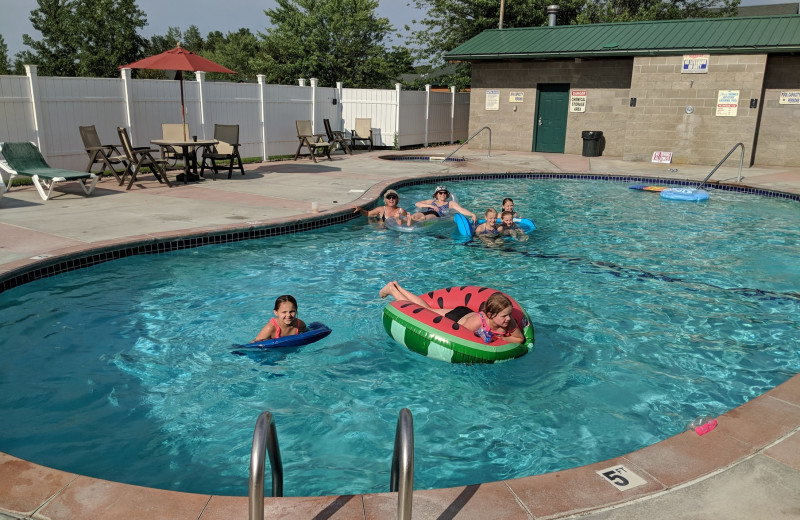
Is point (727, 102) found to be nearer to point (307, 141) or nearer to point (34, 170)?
point (307, 141)

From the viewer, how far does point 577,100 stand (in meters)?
21.2

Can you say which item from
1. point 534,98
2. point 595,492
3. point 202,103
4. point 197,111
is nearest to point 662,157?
point 534,98

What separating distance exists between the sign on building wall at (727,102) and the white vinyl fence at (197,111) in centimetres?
1020

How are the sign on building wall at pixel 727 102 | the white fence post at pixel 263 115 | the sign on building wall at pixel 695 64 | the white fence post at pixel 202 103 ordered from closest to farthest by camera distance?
1. the white fence post at pixel 202 103
2. the white fence post at pixel 263 115
3. the sign on building wall at pixel 727 102
4. the sign on building wall at pixel 695 64

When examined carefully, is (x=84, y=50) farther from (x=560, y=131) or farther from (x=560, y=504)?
(x=560, y=504)

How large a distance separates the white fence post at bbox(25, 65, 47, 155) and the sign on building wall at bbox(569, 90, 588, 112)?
16.4 metres

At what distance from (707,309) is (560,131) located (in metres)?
16.0

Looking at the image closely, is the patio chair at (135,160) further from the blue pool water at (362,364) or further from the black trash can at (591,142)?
the black trash can at (591,142)

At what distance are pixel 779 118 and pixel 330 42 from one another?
2227 cm

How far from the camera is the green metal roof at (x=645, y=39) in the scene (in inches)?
691

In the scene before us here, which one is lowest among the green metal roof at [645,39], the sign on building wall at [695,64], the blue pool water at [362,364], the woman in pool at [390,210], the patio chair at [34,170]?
the blue pool water at [362,364]

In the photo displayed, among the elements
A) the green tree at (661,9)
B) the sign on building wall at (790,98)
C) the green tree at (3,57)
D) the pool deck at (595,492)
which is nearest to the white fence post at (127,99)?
the pool deck at (595,492)

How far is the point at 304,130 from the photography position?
17922 mm

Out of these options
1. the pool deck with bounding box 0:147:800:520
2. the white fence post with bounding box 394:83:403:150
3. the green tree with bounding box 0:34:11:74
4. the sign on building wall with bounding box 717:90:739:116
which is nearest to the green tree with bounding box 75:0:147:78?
the green tree with bounding box 0:34:11:74
